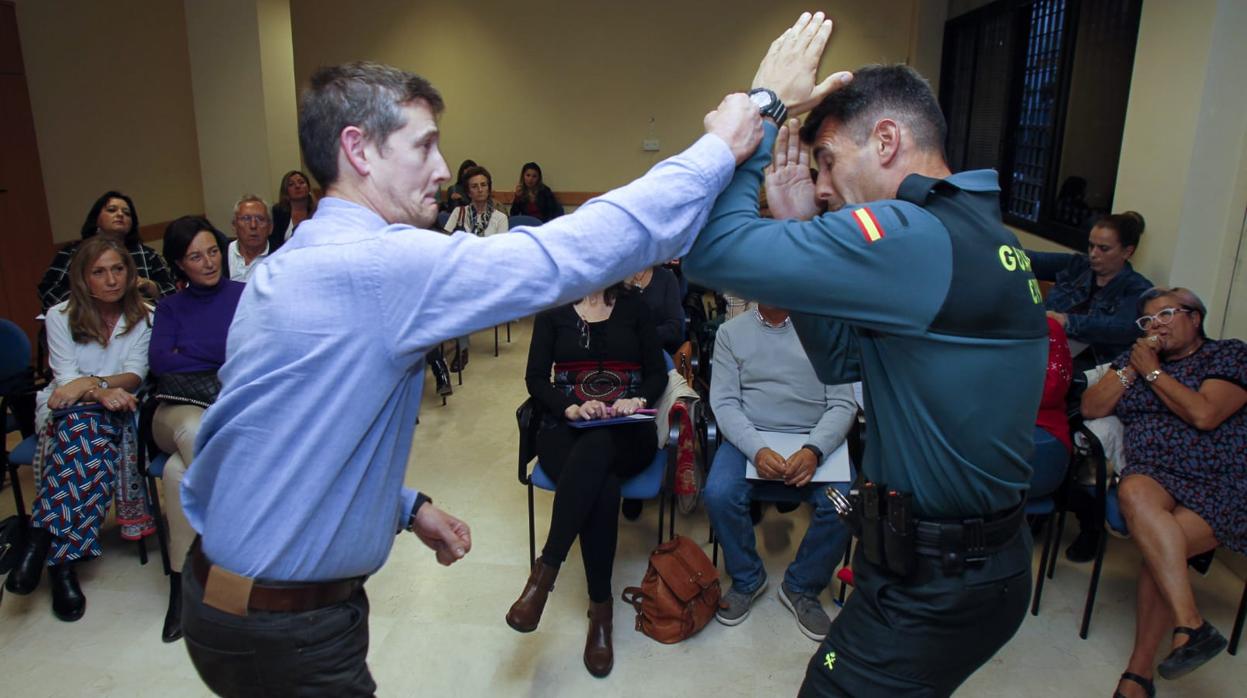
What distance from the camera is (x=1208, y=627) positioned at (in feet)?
8.02

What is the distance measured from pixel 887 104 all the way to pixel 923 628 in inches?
34.8

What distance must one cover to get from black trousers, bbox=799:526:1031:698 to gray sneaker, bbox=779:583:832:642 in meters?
1.38

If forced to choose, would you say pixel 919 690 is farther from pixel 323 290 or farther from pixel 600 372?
pixel 600 372

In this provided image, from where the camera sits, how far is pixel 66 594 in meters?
2.91

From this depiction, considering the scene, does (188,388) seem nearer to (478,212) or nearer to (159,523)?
(159,523)

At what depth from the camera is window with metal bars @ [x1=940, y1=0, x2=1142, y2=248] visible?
4.75 meters

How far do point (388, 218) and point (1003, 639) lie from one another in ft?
4.25

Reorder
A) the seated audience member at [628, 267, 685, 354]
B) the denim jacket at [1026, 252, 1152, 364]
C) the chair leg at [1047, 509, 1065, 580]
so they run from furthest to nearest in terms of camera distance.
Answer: the seated audience member at [628, 267, 685, 354]
the denim jacket at [1026, 252, 1152, 364]
the chair leg at [1047, 509, 1065, 580]

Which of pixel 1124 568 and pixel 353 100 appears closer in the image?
pixel 353 100

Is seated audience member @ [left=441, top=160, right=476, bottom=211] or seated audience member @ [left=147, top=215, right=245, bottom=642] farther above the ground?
seated audience member @ [left=441, top=160, right=476, bottom=211]

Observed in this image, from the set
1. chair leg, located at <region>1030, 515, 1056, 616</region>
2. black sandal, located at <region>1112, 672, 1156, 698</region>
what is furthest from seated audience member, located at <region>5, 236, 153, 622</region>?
black sandal, located at <region>1112, 672, 1156, 698</region>

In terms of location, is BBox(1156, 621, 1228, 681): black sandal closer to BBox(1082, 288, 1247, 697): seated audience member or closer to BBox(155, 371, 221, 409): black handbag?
BBox(1082, 288, 1247, 697): seated audience member

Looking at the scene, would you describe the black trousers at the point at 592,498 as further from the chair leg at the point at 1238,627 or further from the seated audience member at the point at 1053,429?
the chair leg at the point at 1238,627

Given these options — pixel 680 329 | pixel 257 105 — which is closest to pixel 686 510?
pixel 680 329
